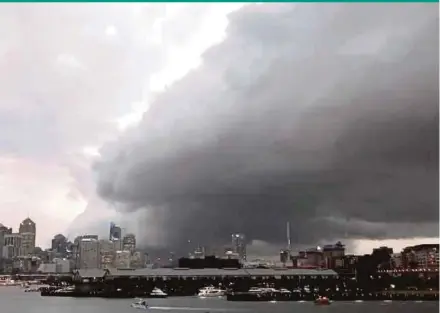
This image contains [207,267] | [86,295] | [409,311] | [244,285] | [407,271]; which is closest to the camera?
[409,311]

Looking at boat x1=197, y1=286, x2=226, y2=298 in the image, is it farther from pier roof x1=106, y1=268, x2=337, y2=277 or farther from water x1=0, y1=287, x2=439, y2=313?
water x1=0, y1=287, x2=439, y2=313

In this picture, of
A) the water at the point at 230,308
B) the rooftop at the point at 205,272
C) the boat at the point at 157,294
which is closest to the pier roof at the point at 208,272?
the rooftop at the point at 205,272

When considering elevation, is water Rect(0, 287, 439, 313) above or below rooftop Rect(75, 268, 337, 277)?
below

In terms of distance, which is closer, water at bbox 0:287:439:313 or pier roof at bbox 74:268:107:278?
water at bbox 0:287:439:313

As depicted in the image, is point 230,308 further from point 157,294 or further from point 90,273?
point 90,273

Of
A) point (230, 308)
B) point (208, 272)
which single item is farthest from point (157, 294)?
point (230, 308)

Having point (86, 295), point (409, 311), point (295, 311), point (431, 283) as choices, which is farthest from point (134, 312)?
point (431, 283)

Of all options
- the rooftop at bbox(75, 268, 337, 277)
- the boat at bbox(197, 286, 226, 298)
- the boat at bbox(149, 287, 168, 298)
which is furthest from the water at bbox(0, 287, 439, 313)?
the rooftop at bbox(75, 268, 337, 277)

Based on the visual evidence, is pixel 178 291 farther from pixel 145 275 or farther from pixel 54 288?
pixel 54 288
